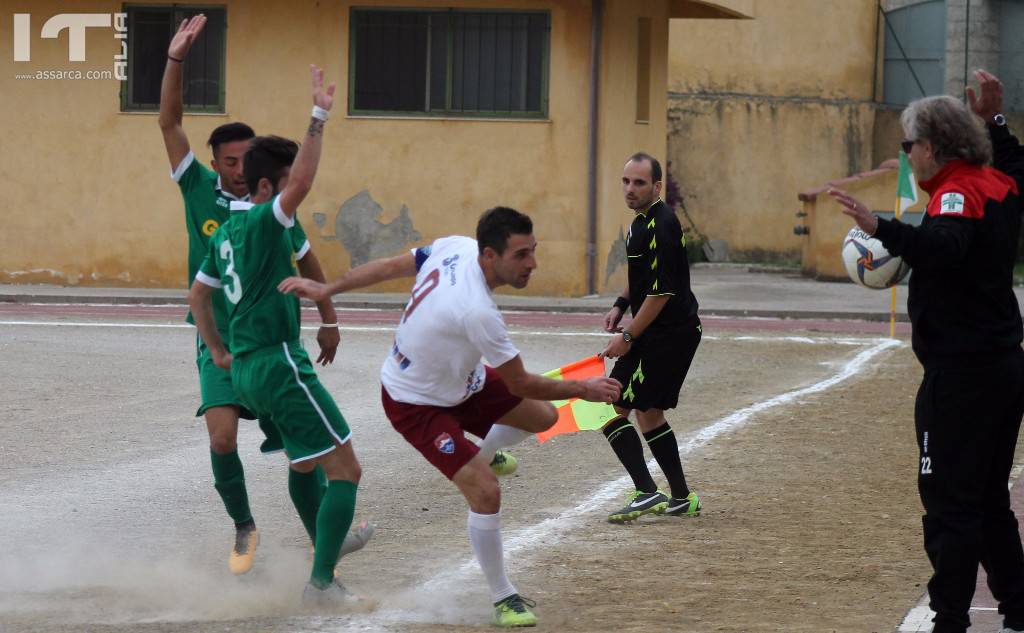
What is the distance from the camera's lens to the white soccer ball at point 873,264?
5.43 meters

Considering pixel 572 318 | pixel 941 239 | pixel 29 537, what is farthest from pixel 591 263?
pixel 941 239

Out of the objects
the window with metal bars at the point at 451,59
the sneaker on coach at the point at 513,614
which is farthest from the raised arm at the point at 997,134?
the window with metal bars at the point at 451,59

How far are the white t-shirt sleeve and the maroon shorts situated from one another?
43 centimetres

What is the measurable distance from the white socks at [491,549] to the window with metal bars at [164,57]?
59.2 ft

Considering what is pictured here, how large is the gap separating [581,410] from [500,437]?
171cm

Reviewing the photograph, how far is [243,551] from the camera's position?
668 centimetres

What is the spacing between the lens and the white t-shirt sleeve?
5.52 meters

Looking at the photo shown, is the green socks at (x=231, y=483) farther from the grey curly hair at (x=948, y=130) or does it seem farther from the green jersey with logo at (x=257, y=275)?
the grey curly hair at (x=948, y=130)

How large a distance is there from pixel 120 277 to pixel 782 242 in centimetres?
1488

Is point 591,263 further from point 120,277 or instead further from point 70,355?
point 70,355

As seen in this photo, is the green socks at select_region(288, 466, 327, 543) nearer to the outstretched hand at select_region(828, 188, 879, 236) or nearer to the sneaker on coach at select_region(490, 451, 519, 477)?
the sneaker on coach at select_region(490, 451, 519, 477)

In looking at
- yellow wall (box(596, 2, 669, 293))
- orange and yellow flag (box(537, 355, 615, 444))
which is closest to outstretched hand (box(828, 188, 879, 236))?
orange and yellow flag (box(537, 355, 615, 444))

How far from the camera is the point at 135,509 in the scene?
7.90 m

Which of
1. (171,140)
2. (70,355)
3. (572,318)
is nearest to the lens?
(171,140)
